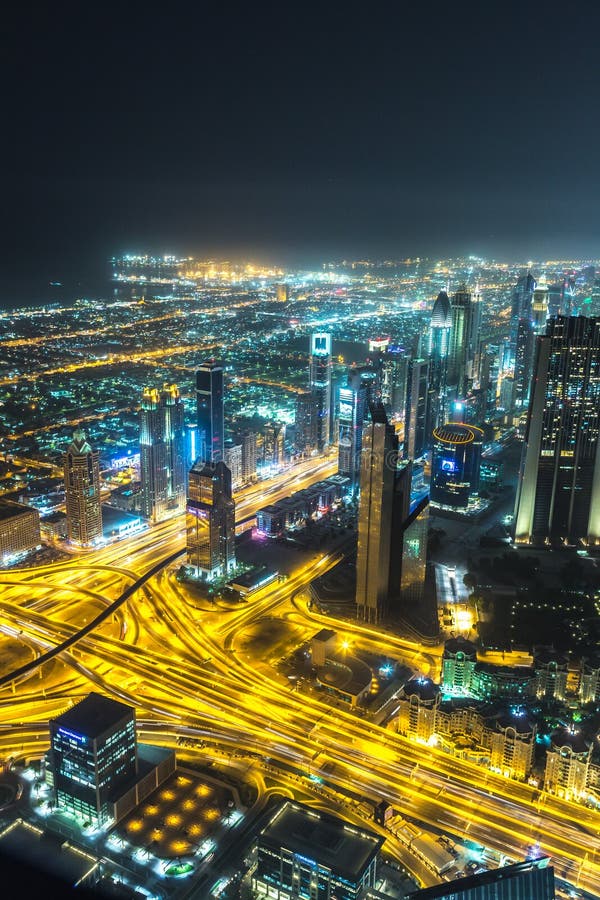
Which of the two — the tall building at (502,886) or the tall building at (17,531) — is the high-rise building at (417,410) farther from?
the tall building at (502,886)

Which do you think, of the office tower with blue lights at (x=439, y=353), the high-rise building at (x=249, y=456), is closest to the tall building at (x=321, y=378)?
the high-rise building at (x=249, y=456)

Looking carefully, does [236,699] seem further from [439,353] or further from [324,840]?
[439,353]

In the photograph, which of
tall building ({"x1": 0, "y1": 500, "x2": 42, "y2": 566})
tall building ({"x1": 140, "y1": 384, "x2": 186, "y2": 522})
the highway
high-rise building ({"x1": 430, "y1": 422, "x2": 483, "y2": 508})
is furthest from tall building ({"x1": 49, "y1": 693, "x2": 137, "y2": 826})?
high-rise building ({"x1": 430, "y1": 422, "x2": 483, "y2": 508})

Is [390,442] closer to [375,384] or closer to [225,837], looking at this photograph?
[225,837]

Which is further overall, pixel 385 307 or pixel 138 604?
pixel 385 307

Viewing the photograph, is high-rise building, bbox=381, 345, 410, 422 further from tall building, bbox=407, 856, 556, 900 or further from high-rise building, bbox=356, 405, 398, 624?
tall building, bbox=407, 856, 556, 900

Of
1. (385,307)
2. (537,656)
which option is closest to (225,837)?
(537,656)
